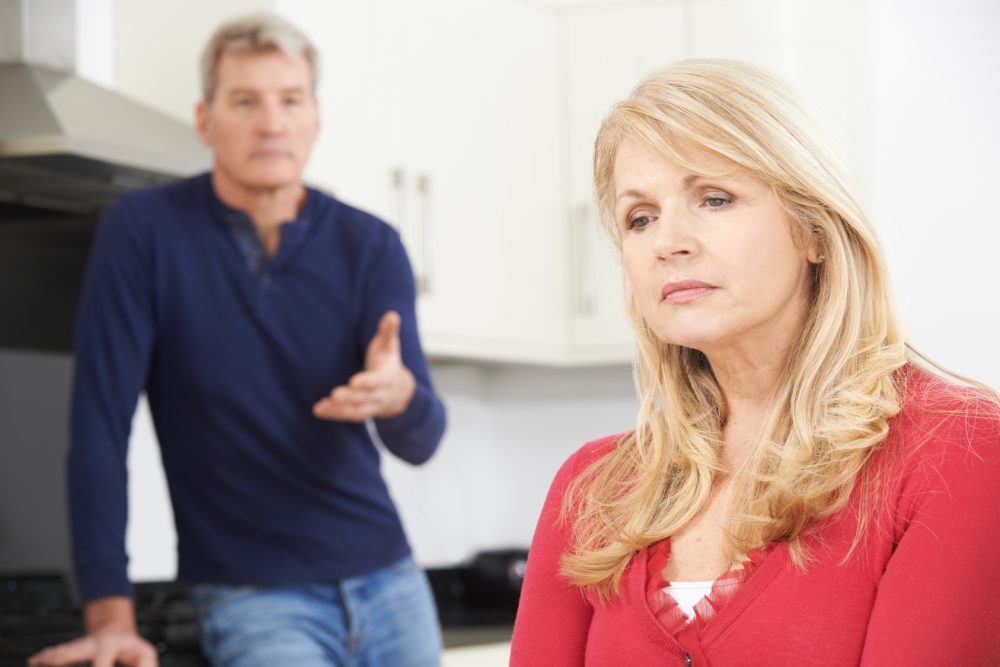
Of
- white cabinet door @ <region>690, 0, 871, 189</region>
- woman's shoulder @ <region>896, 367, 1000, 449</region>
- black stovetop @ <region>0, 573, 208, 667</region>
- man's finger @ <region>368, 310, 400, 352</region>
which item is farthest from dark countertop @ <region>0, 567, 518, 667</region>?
white cabinet door @ <region>690, 0, 871, 189</region>

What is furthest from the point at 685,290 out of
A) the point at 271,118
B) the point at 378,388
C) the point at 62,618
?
the point at 62,618

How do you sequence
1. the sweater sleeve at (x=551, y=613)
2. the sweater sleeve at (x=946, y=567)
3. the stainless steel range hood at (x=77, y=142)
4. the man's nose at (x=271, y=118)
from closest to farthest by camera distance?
the sweater sleeve at (x=946, y=567), the sweater sleeve at (x=551, y=613), the man's nose at (x=271, y=118), the stainless steel range hood at (x=77, y=142)

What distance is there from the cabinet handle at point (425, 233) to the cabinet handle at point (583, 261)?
51cm

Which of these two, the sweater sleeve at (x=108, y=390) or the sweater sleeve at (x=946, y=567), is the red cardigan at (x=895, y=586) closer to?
the sweater sleeve at (x=946, y=567)

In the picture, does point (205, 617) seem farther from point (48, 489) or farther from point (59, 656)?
point (48, 489)

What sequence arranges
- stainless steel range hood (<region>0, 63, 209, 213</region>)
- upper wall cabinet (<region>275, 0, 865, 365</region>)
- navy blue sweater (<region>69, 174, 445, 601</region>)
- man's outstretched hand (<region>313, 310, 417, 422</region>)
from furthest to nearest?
upper wall cabinet (<region>275, 0, 865, 365</region>) < stainless steel range hood (<region>0, 63, 209, 213</region>) < navy blue sweater (<region>69, 174, 445, 601</region>) < man's outstretched hand (<region>313, 310, 417, 422</region>)

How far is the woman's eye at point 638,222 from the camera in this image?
1143 millimetres

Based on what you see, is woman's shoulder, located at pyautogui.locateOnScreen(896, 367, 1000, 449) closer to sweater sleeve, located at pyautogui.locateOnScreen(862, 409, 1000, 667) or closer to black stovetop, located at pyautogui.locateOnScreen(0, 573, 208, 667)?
sweater sleeve, located at pyautogui.locateOnScreen(862, 409, 1000, 667)

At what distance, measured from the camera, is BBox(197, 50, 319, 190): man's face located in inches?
77.7

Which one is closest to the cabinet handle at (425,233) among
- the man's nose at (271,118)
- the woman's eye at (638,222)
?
the man's nose at (271,118)

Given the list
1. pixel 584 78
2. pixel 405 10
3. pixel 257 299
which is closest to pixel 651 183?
pixel 257 299

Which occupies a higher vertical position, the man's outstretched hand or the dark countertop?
the man's outstretched hand

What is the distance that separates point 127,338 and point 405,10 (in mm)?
1431

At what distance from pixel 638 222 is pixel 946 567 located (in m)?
0.40
